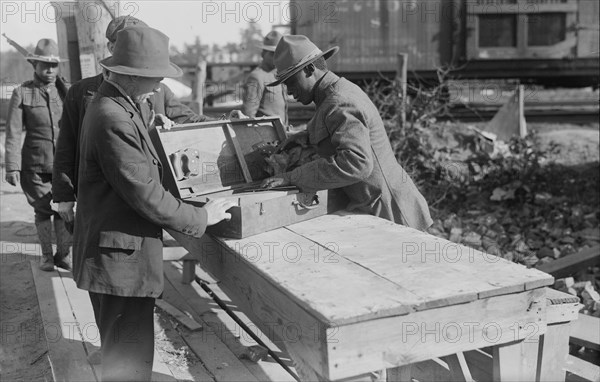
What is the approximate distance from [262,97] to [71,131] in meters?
1.89

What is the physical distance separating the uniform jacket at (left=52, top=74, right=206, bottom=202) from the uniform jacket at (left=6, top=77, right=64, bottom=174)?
137cm

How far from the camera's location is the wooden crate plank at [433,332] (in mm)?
2177

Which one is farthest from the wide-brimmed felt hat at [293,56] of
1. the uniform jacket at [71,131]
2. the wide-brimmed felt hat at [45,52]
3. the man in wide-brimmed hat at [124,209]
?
the wide-brimmed felt hat at [45,52]

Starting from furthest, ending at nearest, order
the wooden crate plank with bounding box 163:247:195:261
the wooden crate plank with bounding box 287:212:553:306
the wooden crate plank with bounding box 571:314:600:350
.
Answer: the wooden crate plank with bounding box 163:247:195:261 < the wooden crate plank with bounding box 571:314:600:350 < the wooden crate plank with bounding box 287:212:553:306

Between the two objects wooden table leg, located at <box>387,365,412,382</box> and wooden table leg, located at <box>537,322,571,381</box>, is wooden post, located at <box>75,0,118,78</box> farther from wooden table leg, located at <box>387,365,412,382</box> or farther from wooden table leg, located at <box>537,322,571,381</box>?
wooden table leg, located at <box>537,322,571,381</box>

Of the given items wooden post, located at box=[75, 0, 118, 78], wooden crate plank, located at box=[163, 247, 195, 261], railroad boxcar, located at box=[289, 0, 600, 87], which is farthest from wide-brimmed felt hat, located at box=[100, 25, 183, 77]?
railroad boxcar, located at box=[289, 0, 600, 87]

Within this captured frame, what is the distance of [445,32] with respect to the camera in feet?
44.1

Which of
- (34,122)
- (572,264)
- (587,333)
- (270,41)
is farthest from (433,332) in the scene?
(34,122)

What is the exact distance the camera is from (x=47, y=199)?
Answer: 18.4 ft

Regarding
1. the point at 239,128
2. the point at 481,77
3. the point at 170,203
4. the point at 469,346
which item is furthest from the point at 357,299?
the point at 481,77

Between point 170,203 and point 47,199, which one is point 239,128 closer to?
point 170,203

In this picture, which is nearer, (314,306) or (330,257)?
(314,306)

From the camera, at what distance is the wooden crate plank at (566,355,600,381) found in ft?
12.2

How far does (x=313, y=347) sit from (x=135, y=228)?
1033 millimetres
